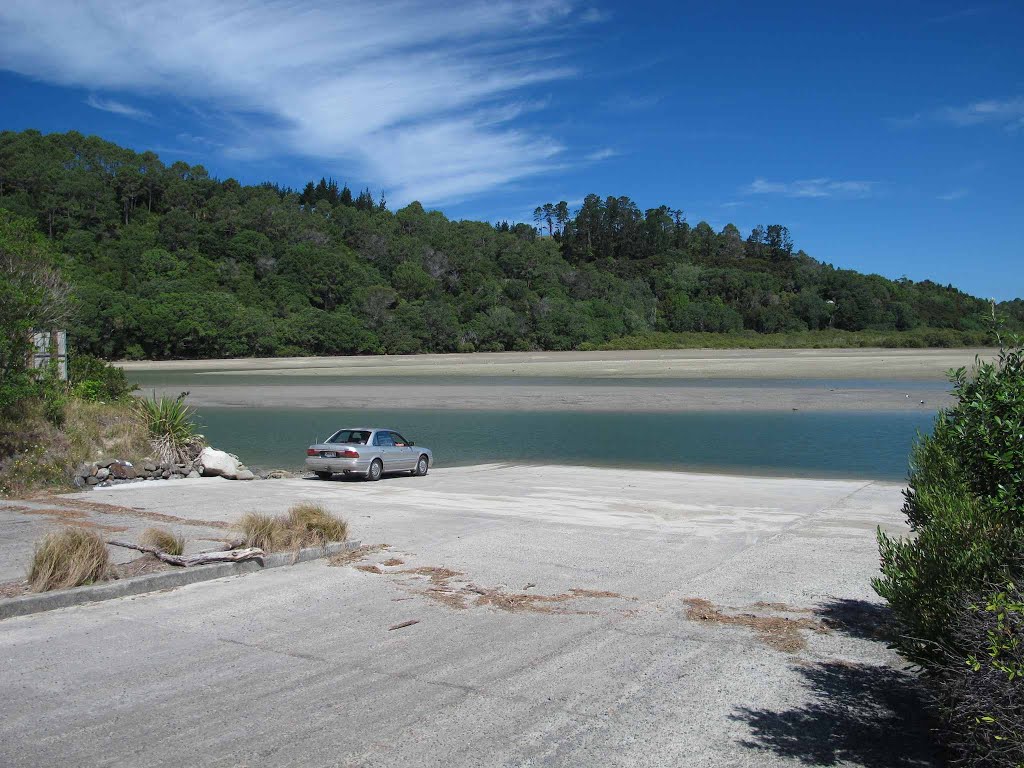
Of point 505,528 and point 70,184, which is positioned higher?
point 70,184

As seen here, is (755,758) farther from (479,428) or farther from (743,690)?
(479,428)

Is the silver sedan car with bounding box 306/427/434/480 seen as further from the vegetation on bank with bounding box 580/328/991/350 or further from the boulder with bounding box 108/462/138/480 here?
the vegetation on bank with bounding box 580/328/991/350

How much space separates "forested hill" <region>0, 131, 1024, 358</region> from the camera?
98500mm

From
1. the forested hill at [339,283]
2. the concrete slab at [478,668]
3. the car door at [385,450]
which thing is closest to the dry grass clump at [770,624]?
the concrete slab at [478,668]

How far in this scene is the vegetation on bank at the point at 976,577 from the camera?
4.22 metres

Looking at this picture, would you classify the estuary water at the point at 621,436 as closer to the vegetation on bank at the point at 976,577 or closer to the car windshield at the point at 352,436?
the car windshield at the point at 352,436

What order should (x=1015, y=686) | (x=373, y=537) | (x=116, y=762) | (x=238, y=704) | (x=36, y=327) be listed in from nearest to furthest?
(x=1015, y=686), (x=116, y=762), (x=238, y=704), (x=373, y=537), (x=36, y=327)

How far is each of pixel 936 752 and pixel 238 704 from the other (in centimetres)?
461

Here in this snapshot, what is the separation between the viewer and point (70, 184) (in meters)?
120

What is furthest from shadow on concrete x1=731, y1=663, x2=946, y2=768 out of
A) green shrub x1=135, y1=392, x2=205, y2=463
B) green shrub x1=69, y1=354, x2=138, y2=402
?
green shrub x1=69, y1=354, x2=138, y2=402

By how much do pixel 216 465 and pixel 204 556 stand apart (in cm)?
1273

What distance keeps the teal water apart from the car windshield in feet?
18.4

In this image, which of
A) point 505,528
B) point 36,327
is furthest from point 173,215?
point 505,528

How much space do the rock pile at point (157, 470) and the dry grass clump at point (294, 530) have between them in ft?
32.1
